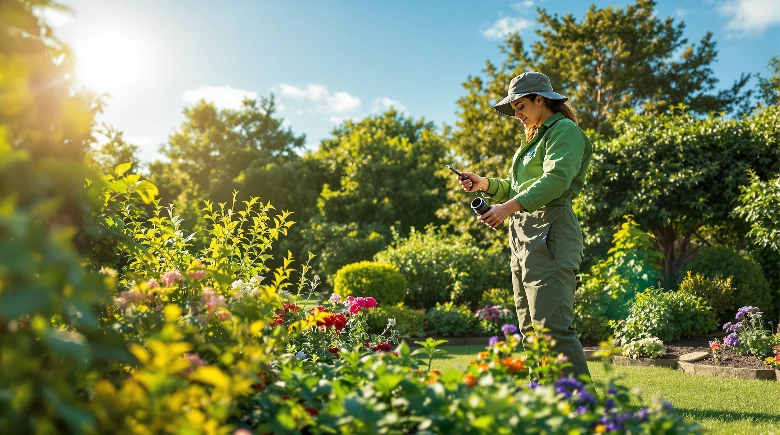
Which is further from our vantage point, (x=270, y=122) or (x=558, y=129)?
(x=270, y=122)

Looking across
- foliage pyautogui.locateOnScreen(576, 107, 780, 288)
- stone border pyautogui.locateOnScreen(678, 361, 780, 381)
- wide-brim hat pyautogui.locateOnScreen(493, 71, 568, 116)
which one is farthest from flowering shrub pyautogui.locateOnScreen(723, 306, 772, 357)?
wide-brim hat pyautogui.locateOnScreen(493, 71, 568, 116)

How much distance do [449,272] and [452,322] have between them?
222 centimetres

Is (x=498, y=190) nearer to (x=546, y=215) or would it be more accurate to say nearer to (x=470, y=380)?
(x=546, y=215)

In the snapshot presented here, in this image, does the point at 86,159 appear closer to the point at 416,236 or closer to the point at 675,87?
the point at 416,236

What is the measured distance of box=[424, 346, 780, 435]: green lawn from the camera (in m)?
3.56

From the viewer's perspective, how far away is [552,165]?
9.85 ft

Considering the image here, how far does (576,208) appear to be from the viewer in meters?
9.79

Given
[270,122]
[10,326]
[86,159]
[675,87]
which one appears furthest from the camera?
[270,122]

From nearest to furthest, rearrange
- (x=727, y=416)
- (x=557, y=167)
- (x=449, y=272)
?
1. (x=557, y=167)
2. (x=727, y=416)
3. (x=449, y=272)

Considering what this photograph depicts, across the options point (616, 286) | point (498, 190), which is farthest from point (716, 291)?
point (498, 190)

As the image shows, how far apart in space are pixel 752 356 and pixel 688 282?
2.19 m

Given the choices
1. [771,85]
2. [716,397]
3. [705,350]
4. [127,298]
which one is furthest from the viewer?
[771,85]

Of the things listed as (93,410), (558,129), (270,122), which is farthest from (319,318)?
(270,122)

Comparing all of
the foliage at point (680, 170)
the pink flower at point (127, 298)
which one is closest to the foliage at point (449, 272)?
the foliage at point (680, 170)
